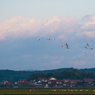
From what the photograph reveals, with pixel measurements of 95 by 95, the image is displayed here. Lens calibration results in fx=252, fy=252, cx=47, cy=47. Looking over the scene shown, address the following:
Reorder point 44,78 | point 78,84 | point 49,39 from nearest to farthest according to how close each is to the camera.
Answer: point 49,39, point 78,84, point 44,78

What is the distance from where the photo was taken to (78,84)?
140 meters

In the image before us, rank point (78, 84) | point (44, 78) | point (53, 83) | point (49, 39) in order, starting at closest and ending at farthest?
point (49, 39) → point (78, 84) → point (53, 83) → point (44, 78)

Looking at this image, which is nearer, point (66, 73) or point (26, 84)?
point (26, 84)

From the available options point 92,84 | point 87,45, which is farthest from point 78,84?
point 87,45

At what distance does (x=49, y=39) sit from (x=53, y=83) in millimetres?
100254

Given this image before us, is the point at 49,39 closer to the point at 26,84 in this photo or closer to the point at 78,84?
the point at 78,84

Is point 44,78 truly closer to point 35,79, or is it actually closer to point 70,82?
point 35,79

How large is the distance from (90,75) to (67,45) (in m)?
125

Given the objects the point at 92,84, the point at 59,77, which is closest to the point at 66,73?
the point at 59,77

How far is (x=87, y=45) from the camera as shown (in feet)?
183

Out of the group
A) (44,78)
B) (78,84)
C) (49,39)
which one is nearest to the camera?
(49,39)

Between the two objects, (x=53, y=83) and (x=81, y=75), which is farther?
(x=81, y=75)

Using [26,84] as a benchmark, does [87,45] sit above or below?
above

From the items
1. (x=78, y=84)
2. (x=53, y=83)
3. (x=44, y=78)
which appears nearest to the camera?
(x=78, y=84)
